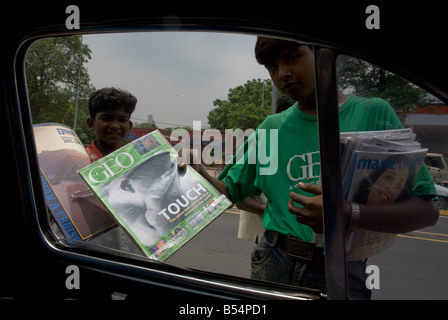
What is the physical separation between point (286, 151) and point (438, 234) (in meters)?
0.63

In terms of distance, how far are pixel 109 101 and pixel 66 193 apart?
0.61 meters

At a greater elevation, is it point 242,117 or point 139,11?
point 139,11

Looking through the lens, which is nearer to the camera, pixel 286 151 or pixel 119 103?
pixel 286 151

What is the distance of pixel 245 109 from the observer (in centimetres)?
192

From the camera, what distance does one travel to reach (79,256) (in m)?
1.03

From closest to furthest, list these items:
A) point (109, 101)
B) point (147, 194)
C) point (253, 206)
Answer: point (147, 194) < point (109, 101) < point (253, 206)

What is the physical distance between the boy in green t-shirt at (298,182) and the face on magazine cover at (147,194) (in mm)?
214

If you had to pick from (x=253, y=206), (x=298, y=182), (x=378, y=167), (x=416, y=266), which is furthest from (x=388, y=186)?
(x=253, y=206)

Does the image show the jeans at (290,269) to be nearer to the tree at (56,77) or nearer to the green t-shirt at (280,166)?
the green t-shirt at (280,166)

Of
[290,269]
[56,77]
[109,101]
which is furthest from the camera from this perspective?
[109,101]

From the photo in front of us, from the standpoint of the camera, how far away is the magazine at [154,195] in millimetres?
1041

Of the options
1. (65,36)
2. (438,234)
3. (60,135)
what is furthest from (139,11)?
(438,234)

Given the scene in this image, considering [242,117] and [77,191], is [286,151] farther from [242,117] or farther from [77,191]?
[77,191]

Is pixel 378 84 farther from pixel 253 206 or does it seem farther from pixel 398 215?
pixel 253 206
